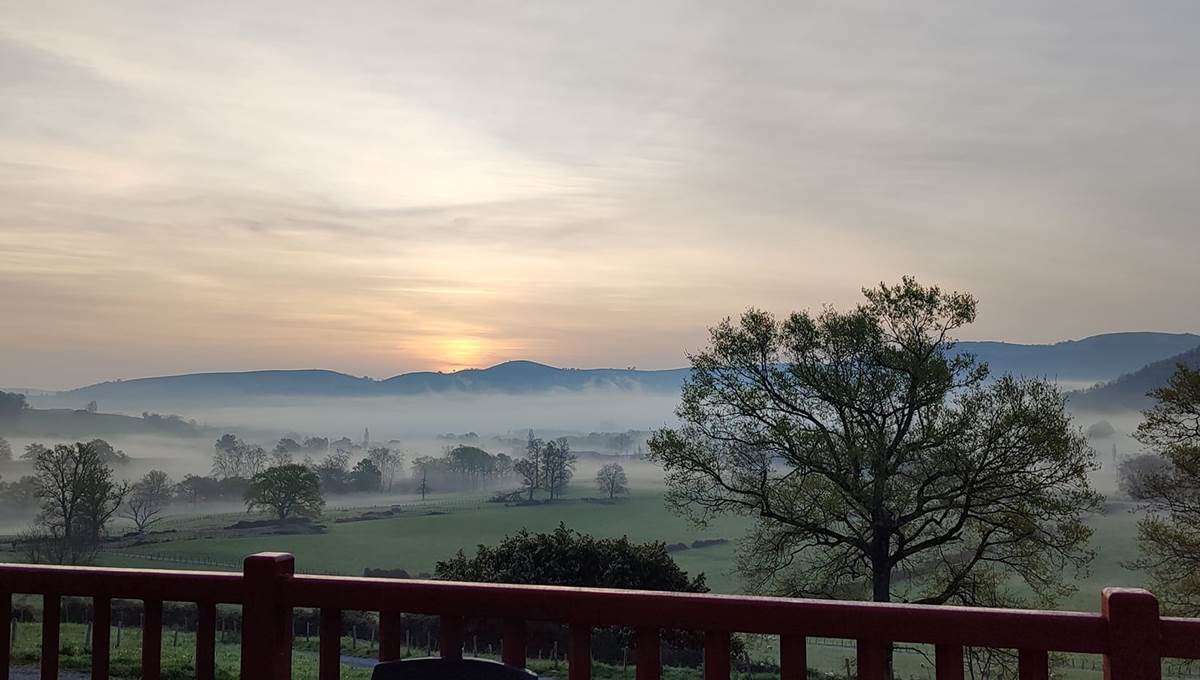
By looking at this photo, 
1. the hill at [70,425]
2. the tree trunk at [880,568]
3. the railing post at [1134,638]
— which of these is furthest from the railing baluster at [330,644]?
the hill at [70,425]

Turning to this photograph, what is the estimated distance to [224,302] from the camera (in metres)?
24.6

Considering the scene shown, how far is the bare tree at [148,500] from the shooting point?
1105 inches

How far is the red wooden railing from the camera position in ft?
6.38

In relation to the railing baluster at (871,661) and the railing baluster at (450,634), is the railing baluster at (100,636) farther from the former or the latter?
the railing baluster at (871,661)

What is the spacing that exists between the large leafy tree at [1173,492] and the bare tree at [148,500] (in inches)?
1082

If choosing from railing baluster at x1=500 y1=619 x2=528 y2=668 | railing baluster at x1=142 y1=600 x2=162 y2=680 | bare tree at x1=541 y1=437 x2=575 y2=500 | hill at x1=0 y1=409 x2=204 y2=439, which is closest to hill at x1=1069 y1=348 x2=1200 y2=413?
bare tree at x1=541 y1=437 x2=575 y2=500

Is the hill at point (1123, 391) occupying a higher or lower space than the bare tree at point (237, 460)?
higher

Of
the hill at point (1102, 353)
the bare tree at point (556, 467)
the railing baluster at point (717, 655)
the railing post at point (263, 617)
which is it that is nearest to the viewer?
the railing baluster at point (717, 655)

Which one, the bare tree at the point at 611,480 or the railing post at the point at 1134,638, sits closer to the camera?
the railing post at the point at 1134,638

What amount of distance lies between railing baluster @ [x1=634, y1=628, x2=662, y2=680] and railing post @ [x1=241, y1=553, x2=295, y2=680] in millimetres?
987

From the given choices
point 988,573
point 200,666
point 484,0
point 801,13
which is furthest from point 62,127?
point 988,573

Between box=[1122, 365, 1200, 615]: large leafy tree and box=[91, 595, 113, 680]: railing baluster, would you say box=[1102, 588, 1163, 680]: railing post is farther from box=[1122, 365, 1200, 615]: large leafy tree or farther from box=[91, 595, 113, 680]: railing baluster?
box=[1122, 365, 1200, 615]: large leafy tree

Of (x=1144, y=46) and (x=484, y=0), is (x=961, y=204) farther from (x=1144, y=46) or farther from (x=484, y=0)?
(x=484, y=0)

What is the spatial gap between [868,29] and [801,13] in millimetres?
1081
